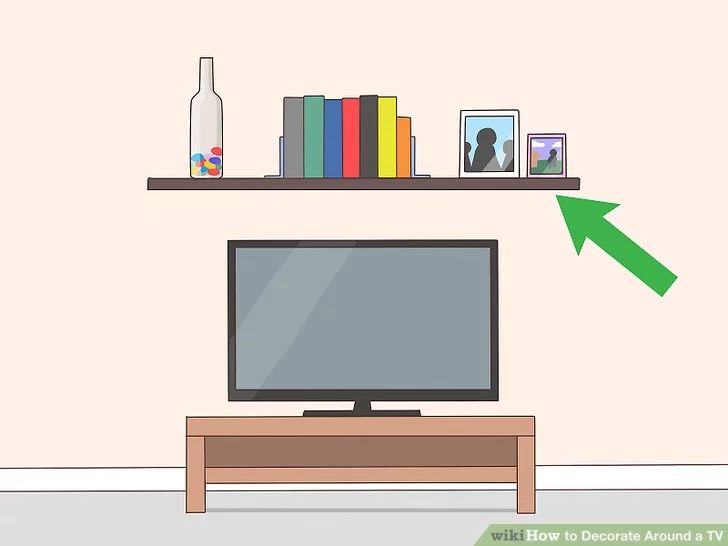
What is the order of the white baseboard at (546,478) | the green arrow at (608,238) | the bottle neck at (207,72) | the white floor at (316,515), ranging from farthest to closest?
1. the white baseboard at (546,478)
2. the green arrow at (608,238)
3. the bottle neck at (207,72)
4. the white floor at (316,515)

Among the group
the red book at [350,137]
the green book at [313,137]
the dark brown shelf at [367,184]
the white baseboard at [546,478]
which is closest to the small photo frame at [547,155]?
the dark brown shelf at [367,184]

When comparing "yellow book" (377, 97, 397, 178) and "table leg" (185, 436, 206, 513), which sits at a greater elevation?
"yellow book" (377, 97, 397, 178)

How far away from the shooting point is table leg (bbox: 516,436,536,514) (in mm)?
6988

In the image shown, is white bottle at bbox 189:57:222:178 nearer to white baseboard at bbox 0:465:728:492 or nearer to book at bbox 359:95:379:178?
book at bbox 359:95:379:178

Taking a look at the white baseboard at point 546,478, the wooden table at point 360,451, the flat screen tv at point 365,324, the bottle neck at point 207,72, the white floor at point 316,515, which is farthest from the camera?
the white baseboard at point 546,478

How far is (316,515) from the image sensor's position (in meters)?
6.98

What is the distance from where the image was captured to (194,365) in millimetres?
7480

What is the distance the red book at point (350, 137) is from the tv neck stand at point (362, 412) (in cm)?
94

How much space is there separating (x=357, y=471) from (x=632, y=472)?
1279mm

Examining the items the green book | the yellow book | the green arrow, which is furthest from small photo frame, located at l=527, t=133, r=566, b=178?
the green book

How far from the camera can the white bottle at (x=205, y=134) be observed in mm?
7191

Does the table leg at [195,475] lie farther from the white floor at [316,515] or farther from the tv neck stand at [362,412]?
the tv neck stand at [362,412]

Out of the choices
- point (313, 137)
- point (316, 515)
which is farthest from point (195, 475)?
point (313, 137)

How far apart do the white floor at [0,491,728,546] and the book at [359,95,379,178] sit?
4.54ft
